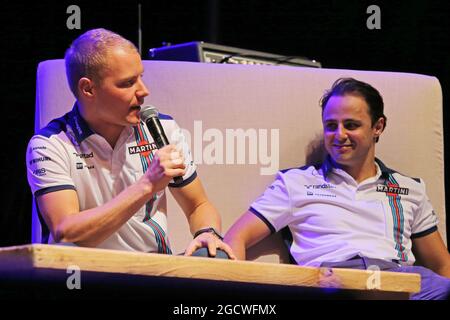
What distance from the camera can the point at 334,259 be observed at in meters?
2.45

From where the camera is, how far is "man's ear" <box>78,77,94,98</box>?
2.21m

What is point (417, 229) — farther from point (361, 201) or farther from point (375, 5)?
point (375, 5)

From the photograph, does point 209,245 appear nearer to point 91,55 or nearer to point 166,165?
point 166,165

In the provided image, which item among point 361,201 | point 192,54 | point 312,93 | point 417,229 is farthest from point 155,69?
point 417,229

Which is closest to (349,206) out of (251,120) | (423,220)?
(423,220)

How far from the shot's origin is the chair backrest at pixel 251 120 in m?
2.64

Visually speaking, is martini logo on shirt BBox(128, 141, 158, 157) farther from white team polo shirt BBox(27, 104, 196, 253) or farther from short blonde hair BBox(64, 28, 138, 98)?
short blonde hair BBox(64, 28, 138, 98)

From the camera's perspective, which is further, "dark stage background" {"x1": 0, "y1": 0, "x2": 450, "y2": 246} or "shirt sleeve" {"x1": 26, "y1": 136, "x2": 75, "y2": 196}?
"dark stage background" {"x1": 0, "y1": 0, "x2": 450, "y2": 246}

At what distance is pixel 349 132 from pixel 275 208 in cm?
33

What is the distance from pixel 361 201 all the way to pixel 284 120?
380mm

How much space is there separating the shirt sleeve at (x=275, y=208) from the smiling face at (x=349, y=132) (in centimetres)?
20

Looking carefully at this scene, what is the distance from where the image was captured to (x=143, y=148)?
7.50ft

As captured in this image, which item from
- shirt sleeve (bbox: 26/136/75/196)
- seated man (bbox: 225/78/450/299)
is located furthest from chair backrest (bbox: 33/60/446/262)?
shirt sleeve (bbox: 26/136/75/196)

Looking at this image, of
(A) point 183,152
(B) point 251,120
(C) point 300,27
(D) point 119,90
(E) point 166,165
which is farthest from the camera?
(C) point 300,27
